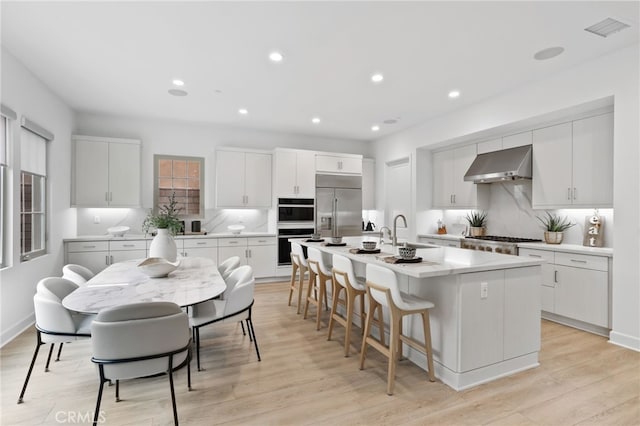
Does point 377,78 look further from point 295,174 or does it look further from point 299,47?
point 295,174

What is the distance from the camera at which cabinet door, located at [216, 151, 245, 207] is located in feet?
19.6

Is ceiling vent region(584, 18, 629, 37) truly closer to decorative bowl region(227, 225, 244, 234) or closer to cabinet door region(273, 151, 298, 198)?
cabinet door region(273, 151, 298, 198)

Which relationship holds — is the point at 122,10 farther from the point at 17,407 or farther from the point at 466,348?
the point at 466,348

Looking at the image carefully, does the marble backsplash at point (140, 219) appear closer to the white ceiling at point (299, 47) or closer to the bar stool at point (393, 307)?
the white ceiling at point (299, 47)

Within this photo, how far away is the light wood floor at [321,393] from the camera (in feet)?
A: 6.86

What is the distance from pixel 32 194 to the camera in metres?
3.98

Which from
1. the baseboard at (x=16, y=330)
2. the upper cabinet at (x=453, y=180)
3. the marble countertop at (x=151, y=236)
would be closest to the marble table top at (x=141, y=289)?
the baseboard at (x=16, y=330)

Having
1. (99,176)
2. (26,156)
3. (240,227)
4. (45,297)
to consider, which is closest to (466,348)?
(45,297)

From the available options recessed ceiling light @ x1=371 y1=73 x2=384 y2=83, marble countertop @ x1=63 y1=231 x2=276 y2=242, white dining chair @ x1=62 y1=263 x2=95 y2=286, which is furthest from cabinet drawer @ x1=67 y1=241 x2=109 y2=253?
recessed ceiling light @ x1=371 y1=73 x2=384 y2=83

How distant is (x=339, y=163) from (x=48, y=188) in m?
4.74

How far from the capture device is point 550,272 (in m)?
3.94

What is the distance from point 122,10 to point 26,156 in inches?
90.3

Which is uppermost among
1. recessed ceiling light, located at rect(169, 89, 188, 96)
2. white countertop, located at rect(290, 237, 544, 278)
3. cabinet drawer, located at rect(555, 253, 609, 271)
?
recessed ceiling light, located at rect(169, 89, 188, 96)

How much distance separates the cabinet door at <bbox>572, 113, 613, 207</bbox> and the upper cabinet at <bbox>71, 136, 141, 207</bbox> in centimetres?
637
